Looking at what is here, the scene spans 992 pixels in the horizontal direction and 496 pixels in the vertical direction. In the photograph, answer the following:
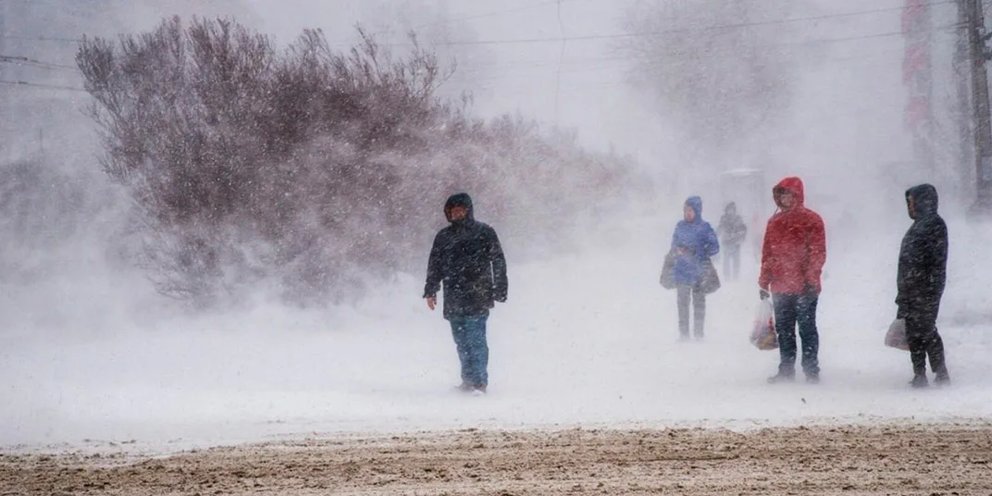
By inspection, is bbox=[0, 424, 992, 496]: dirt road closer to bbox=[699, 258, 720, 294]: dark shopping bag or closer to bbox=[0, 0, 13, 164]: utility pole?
bbox=[699, 258, 720, 294]: dark shopping bag

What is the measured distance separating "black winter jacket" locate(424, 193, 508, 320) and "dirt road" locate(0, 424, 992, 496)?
2294 mm

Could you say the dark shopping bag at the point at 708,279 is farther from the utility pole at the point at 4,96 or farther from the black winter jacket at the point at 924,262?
the utility pole at the point at 4,96

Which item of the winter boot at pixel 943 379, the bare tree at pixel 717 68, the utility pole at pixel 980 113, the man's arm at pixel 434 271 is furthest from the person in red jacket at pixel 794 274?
the bare tree at pixel 717 68

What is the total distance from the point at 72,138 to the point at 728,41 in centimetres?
3722

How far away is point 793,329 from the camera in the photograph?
8.02 meters

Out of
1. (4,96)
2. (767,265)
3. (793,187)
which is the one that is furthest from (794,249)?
(4,96)

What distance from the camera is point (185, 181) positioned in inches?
535

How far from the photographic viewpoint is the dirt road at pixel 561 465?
436cm

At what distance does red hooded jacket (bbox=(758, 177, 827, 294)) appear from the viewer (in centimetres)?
791

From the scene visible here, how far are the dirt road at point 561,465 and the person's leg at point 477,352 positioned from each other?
2035 mm

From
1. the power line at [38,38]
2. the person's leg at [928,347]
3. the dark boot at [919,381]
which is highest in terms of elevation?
the power line at [38,38]

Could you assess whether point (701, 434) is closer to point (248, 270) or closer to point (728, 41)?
point (248, 270)

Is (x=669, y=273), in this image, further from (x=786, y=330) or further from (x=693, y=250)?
(x=786, y=330)

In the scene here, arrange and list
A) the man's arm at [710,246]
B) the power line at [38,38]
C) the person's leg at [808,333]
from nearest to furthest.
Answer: the person's leg at [808,333] < the man's arm at [710,246] < the power line at [38,38]
